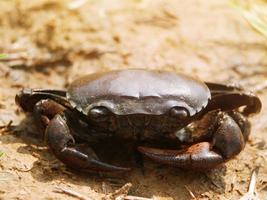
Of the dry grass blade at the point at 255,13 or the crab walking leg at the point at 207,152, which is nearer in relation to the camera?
the crab walking leg at the point at 207,152

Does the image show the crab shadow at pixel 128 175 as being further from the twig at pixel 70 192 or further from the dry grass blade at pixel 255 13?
the dry grass blade at pixel 255 13

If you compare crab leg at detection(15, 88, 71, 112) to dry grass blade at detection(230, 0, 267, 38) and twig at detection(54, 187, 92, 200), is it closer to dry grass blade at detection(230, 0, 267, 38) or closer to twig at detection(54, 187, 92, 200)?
twig at detection(54, 187, 92, 200)

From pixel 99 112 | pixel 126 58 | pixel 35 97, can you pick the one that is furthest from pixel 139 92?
pixel 126 58

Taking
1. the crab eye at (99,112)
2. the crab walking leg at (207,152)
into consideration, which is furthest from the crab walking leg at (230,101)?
the crab eye at (99,112)

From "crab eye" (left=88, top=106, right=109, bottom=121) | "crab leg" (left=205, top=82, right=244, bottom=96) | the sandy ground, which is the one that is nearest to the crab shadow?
the sandy ground

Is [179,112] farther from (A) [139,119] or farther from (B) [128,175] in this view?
(B) [128,175]


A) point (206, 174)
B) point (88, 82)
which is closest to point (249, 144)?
point (206, 174)
